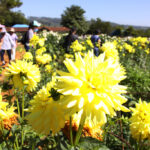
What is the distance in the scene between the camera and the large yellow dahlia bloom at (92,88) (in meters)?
0.71

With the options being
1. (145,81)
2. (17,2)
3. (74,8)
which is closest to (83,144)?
(145,81)

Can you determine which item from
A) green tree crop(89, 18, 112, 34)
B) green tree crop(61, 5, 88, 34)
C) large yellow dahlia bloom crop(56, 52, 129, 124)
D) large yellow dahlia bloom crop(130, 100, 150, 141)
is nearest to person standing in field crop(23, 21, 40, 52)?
large yellow dahlia bloom crop(130, 100, 150, 141)

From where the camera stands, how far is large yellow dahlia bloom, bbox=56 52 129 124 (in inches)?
27.9

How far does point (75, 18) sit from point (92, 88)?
61.7 meters

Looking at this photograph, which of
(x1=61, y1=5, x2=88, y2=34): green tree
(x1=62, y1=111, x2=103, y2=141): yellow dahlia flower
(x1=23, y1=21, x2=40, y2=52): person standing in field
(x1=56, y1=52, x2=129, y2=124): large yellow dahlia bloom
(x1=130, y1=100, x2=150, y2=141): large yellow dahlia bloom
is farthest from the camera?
(x1=61, y1=5, x2=88, y2=34): green tree

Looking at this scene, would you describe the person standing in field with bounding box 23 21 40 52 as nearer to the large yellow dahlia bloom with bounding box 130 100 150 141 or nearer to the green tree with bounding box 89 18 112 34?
the large yellow dahlia bloom with bounding box 130 100 150 141

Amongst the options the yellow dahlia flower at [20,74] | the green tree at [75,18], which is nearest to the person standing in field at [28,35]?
the yellow dahlia flower at [20,74]

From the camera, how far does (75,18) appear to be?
58.9 metres

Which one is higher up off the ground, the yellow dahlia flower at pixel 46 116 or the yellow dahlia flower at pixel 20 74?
the yellow dahlia flower at pixel 20 74

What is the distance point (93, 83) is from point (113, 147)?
5.39 ft

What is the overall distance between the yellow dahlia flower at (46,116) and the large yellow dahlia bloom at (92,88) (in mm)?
154

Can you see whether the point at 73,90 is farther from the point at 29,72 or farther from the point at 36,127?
the point at 29,72

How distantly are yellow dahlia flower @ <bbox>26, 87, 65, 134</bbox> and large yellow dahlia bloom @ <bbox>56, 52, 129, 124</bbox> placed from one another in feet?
0.51

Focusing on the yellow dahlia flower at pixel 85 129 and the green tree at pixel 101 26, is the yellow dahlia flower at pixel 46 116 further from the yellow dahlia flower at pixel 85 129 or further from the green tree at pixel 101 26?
the green tree at pixel 101 26
